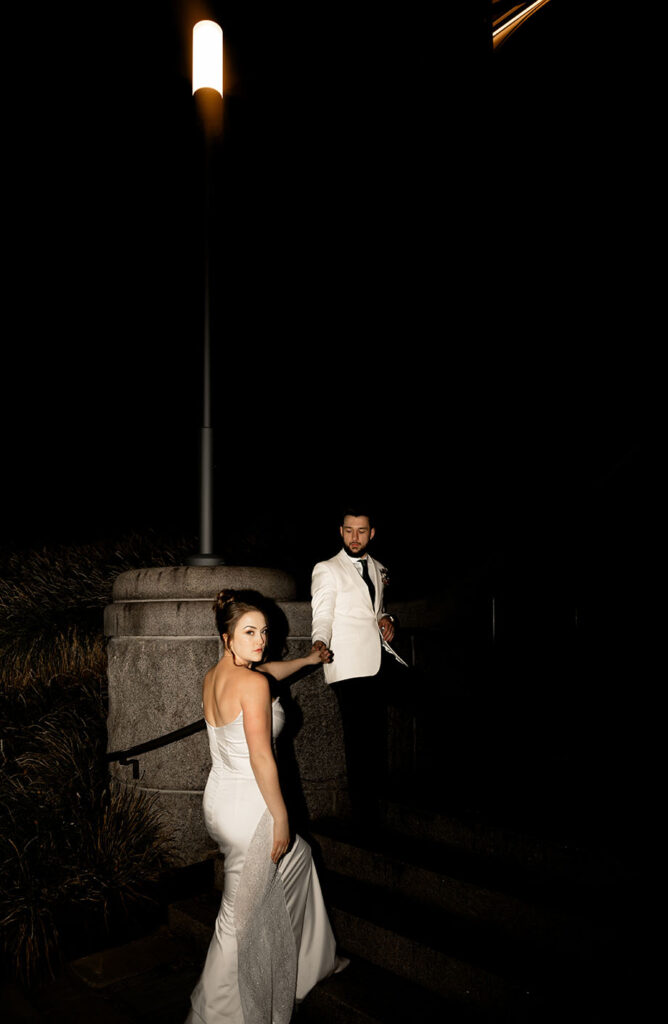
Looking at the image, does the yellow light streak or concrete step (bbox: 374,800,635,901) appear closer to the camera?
concrete step (bbox: 374,800,635,901)

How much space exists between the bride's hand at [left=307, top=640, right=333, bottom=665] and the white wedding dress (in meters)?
0.72

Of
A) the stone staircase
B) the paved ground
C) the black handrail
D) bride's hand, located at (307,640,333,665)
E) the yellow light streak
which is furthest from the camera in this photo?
the yellow light streak

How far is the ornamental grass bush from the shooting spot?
405 cm

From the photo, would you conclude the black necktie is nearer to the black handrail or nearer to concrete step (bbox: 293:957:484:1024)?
the black handrail

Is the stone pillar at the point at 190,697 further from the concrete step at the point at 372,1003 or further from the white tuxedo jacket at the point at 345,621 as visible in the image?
the concrete step at the point at 372,1003

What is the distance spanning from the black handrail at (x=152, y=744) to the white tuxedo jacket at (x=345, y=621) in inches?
36.8

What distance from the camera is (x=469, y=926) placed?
11.7 ft

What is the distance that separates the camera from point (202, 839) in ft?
15.8

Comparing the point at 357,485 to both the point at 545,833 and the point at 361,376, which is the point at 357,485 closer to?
the point at 361,376

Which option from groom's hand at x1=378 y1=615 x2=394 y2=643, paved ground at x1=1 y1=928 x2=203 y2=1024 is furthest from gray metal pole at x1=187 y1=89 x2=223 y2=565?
paved ground at x1=1 y1=928 x2=203 y2=1024

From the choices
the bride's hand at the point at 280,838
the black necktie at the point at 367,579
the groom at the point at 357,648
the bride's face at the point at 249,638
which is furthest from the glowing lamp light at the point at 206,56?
the bride's hand at the point at 280,838

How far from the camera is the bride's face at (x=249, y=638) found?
132 inches

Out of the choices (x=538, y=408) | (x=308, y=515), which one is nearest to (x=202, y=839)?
(x=308, y=515)

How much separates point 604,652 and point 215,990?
15.8 feet
